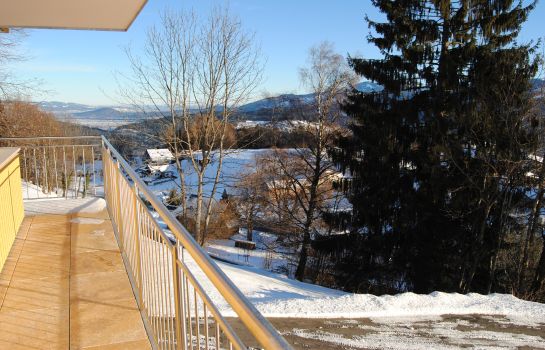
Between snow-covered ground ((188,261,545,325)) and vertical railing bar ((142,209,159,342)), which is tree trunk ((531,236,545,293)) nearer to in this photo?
snow-covered ground ((188,261,545,325))

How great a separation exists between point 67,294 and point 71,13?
2884 millimetres

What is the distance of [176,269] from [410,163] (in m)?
14.4

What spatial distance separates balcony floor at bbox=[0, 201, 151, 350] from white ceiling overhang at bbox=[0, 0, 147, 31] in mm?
2431

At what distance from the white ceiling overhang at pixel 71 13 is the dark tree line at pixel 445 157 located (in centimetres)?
1151

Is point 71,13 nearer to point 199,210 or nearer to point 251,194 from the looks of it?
point 199,210

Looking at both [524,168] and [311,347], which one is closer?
[311,347]

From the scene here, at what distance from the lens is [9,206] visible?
4.33 meters

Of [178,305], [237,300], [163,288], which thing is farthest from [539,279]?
[237,300]

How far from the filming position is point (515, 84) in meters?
13.1

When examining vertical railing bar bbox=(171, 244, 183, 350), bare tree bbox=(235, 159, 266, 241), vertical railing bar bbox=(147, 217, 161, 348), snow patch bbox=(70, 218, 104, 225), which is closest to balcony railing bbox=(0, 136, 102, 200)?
snow patch bbox=(70, 218, 104, 225)

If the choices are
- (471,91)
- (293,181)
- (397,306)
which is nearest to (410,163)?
A: (471,91)

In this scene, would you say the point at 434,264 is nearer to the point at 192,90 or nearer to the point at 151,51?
the point at 192,90

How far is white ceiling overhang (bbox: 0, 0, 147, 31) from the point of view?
3.84 m

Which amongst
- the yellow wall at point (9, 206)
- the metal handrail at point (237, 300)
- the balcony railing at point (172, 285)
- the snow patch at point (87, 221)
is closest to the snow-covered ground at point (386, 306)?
the snow patch at point (87, 221)
